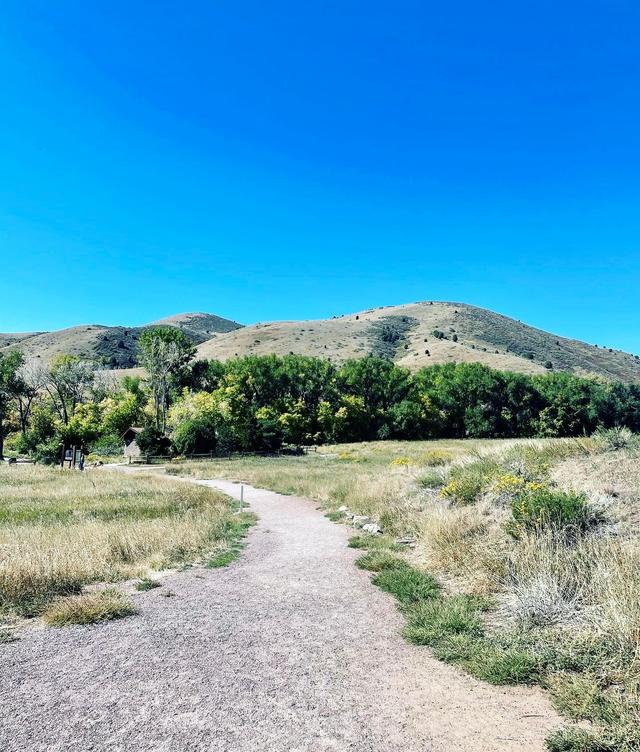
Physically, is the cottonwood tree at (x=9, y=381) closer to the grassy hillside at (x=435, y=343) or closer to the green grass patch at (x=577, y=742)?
the grassy hillside at (x=435, y=343)

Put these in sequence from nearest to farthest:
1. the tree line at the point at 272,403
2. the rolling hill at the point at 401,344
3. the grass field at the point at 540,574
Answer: the grass field at the point at 540,574 → the tree line at the point at 272,403 → the rolling hill at the point at 401,344

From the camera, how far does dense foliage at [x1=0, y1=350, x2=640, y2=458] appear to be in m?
54.2

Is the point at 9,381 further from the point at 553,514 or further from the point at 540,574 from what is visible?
the point at 540,574

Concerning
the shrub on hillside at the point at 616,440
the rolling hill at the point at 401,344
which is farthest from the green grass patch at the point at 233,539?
the rolling hill at the point at 401,344

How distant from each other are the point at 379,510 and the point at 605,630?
30.7ft

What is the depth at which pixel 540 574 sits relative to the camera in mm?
6719

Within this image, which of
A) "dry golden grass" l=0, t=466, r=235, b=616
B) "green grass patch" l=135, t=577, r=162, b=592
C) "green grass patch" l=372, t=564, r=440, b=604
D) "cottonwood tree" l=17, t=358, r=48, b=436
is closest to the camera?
"green grass patch" l=372, t=564, r=440, b=604

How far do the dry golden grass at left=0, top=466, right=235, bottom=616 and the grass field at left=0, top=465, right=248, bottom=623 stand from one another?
1cm

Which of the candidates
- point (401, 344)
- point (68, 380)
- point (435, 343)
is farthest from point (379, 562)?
point (401, 344)

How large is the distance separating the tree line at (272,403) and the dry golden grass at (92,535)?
26.8 meters

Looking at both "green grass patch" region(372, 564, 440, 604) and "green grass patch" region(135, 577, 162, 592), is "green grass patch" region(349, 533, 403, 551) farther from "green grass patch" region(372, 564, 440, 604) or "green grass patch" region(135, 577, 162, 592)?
"green grass patch" region(135, 577, 162, 592)

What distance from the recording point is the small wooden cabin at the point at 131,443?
50.0 m

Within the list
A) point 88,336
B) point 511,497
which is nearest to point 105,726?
point 511,497

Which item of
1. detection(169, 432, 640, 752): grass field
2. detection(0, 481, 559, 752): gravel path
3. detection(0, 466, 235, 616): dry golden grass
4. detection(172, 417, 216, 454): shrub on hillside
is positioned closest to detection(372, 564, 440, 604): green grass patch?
detection(169, 432, 640, 752): grass field
